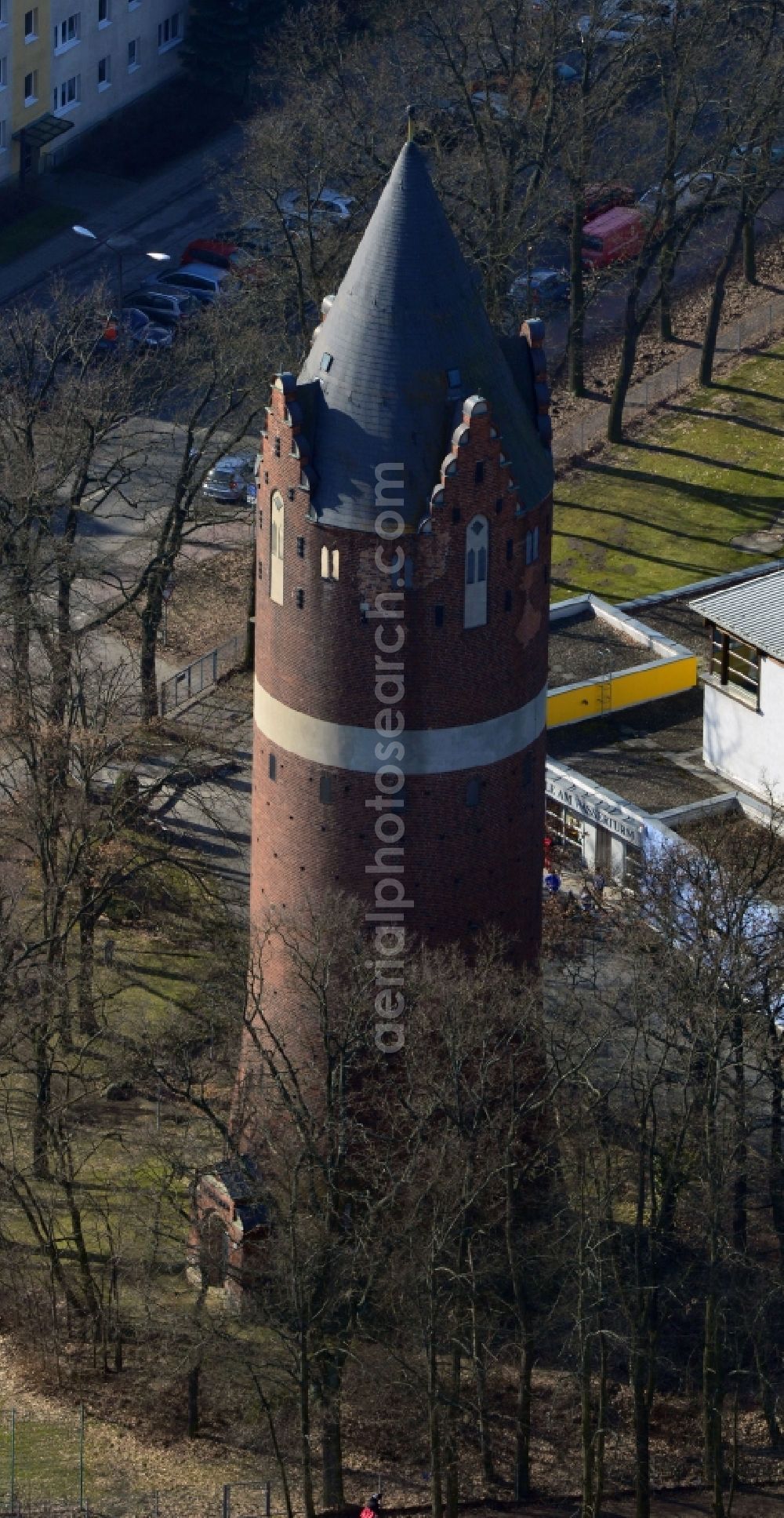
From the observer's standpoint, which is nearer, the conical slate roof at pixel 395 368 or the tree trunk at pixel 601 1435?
the conical slate roof at pixel 395 368

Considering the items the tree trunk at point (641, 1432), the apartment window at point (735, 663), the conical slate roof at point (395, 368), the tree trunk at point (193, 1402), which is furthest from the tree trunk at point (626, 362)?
the tree trunk at point (641, 1432)

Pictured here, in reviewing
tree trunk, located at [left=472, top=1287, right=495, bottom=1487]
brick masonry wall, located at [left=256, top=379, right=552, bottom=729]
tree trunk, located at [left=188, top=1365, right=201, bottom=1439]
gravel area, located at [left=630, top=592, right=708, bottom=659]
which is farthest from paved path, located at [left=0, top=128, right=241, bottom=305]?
tree trunk, located at [left=472, top=1287, right=495, bottom=1487]

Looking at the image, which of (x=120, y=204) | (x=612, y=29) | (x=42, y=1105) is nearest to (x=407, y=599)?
(x=42, y=1105)

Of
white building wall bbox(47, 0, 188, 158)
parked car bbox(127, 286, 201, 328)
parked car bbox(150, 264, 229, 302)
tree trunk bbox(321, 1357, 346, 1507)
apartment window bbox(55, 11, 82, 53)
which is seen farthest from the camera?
white building wall bbox(47, 0, 188, 158)

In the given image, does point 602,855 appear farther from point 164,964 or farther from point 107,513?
point 107,513

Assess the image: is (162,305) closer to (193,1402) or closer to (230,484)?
(230,484)

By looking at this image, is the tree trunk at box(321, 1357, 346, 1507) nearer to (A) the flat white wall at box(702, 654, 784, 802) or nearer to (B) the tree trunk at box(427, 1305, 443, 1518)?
(B) the tree trunk at box(427, 1305, 443, 1518)

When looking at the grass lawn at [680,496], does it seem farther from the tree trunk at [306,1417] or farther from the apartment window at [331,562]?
the tree trunk at [306,1417]
